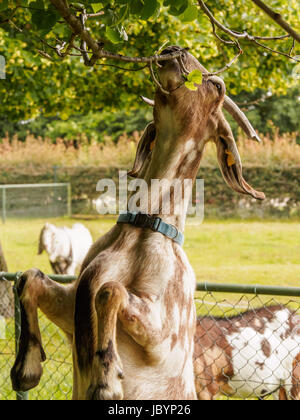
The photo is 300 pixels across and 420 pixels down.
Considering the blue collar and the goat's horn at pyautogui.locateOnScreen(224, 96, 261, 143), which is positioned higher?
the goat's horn at pyautogui.locateOnScreen(224, 96, 261, 143)

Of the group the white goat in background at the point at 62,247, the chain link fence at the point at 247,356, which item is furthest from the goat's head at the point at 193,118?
the white goat in background at the point at 62,247

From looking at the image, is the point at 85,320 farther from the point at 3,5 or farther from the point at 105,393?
the point at 3,5

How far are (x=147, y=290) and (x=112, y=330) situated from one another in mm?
193

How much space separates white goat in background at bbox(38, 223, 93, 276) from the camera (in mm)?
10500

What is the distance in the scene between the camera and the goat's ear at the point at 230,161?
2098 millimetres

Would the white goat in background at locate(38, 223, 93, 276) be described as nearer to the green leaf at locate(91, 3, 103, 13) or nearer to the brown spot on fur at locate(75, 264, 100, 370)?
the green leaf at locate(91, 3, 103, 13)

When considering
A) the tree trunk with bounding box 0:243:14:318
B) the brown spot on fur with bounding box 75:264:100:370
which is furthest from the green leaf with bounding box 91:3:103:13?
the tree trunk with bounding box 0:243:14:318

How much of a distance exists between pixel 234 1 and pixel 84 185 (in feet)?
39.6

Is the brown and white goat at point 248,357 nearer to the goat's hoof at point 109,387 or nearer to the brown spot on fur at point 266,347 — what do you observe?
the brown spot on fur at point 266,347

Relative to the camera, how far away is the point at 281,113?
77.8 ft

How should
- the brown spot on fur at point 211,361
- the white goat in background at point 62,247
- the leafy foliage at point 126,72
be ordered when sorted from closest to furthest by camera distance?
1. the brown spot on fur at point 211,361
2. the leafy foliage at point 126,72
3. the white goat in background at point 62,247

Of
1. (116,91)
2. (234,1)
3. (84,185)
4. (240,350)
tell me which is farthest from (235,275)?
(84,185)

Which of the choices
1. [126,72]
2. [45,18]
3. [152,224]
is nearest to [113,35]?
[45,18]

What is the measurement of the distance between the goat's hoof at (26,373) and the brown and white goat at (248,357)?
281 centimetres
